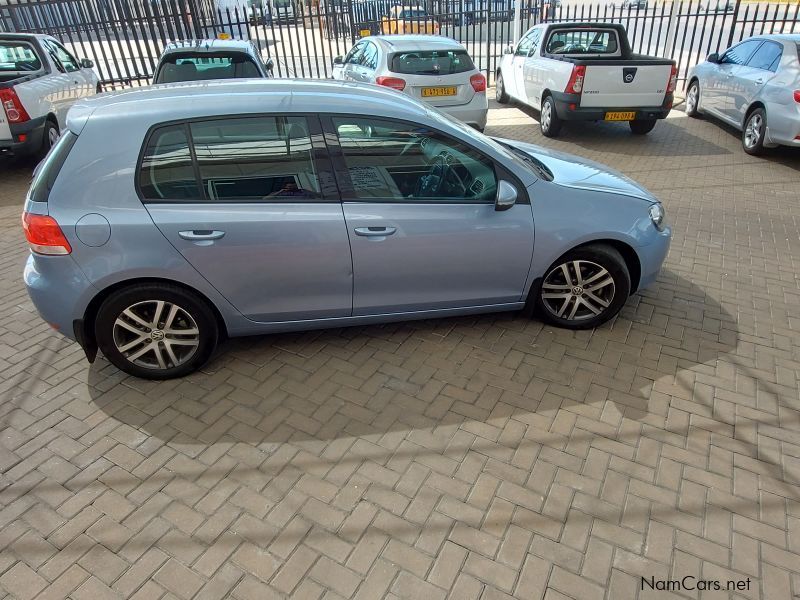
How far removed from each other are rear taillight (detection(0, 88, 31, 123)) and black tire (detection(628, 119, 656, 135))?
9.22 metres

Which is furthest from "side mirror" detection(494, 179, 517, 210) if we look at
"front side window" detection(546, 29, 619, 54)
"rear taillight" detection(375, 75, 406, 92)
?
"front side window" detection(546, 29, 619, 54)

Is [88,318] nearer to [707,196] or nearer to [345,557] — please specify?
[345,557]

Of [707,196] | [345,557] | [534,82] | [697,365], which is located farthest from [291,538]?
[534,82]

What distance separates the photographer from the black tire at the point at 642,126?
8.84m

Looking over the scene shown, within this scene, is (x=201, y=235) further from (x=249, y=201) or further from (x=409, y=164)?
(x=409, y=164)

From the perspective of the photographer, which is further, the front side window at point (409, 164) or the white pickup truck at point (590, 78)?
the white pickup truck at point (590, 78)

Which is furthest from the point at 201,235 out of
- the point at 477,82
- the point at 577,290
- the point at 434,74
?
the point at 477,82

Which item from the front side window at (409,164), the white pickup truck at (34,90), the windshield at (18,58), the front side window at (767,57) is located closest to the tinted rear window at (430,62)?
the front side window at (767,57)

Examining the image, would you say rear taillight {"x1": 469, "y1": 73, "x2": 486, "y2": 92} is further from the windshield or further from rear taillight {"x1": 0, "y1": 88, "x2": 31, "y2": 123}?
the windshield

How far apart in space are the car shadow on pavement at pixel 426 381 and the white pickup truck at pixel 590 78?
5152mm

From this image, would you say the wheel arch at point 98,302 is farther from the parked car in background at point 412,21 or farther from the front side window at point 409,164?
the parked car in background at point 412,21

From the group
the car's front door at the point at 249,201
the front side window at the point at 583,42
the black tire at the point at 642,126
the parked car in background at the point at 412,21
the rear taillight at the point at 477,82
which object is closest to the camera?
the car's front door at the point at 249,201

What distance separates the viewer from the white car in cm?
748

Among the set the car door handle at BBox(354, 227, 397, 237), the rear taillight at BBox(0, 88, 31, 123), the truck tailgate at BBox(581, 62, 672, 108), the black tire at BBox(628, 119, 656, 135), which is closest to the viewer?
the car door handle at BBox(354, 227, 397, 237)
